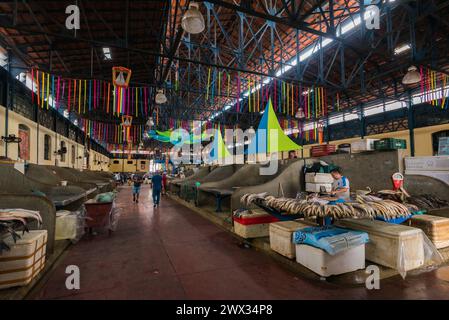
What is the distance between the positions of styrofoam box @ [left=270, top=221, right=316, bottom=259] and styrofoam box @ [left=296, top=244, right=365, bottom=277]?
9.8 inches

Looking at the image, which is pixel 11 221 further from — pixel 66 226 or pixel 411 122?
pixel 411 122

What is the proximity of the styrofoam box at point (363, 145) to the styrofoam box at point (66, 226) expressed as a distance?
5.70 m

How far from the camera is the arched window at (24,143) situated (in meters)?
8.13

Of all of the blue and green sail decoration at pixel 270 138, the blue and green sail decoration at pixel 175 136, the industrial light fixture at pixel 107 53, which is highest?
the industrial light fixture at pixel 107 53

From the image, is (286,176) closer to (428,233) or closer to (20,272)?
(428,233)

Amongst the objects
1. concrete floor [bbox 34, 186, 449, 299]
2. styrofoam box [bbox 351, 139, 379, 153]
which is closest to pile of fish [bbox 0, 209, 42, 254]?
concrete floor [bbox 34, 186, 449, 299]

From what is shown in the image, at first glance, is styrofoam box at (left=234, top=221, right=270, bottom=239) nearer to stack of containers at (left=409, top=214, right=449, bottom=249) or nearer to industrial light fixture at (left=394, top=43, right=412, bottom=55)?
stack of containers at (left=409, top=214, right=449, bottom=249)

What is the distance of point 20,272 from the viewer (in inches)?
81.6

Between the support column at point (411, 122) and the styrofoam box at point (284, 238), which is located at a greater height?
Result: the support column at point (411, 122)

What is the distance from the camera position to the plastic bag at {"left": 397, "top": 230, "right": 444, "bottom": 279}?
2247 millimetres

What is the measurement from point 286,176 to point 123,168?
3413 centimetres

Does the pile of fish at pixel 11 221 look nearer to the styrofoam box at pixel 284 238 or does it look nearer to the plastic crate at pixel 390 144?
the styrofoam box at pixel 284 238

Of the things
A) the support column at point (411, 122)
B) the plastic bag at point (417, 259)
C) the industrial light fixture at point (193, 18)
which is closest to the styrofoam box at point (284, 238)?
the plastic bag at point (417, 259)

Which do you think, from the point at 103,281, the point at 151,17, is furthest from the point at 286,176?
the point at 151,17
